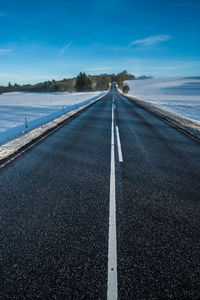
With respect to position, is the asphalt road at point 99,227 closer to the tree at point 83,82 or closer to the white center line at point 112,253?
the white center line at point 112,253

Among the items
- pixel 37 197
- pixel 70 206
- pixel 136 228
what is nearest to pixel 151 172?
pixel 136 228

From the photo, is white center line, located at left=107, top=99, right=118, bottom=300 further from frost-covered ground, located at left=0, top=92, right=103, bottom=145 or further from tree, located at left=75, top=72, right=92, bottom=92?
tree, located at left=75, top=72, right=92, bottom=92

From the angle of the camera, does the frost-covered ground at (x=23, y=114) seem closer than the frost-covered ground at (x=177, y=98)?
Yes

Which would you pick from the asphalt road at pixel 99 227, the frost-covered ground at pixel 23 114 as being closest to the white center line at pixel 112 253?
the asphalt road at pixel 99 227

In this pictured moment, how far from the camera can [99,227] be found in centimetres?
297

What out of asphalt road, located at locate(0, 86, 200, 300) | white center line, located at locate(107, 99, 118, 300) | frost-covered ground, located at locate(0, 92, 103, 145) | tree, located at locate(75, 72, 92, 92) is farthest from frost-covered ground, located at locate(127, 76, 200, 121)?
tree, located at locate(75, 72, 92, 92)

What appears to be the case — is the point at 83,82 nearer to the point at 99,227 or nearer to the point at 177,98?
the point at 177,98

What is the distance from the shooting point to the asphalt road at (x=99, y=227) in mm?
2070

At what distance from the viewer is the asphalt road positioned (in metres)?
2.07

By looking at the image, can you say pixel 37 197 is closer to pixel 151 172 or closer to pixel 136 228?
pixel 136 228

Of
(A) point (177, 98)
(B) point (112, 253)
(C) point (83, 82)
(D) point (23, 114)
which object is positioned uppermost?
(C) point (83, 82)

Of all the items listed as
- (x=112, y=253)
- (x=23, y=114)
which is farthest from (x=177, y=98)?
(x=112, y=253)

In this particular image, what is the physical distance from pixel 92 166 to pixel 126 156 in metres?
1.53

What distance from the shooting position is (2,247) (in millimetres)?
2572
